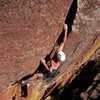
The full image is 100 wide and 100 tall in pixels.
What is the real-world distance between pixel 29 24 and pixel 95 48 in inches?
136

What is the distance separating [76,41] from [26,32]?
5.45 ft

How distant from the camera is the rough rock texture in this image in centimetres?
A: 516

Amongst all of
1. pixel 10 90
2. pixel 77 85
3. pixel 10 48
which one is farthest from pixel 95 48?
pixel 10 48

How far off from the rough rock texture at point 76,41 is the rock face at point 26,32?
0.79 ft

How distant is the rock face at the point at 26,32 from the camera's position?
4270 millimetres

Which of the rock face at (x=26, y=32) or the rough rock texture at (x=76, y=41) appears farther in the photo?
the rough rock texture at (x=76, y=41)

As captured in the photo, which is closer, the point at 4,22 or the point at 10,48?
the point at 4,22

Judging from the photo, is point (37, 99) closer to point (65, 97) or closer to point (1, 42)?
point (65, 97)

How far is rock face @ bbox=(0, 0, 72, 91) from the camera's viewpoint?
14.0 ft

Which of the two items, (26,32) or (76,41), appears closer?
(26,32)

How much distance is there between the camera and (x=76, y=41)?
6.07 metres

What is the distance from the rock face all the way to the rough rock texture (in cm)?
24

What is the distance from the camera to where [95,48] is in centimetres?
765

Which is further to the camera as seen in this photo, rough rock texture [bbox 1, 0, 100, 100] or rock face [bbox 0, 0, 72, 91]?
rough rock texture [bbox 1, 0, 100, 100]
